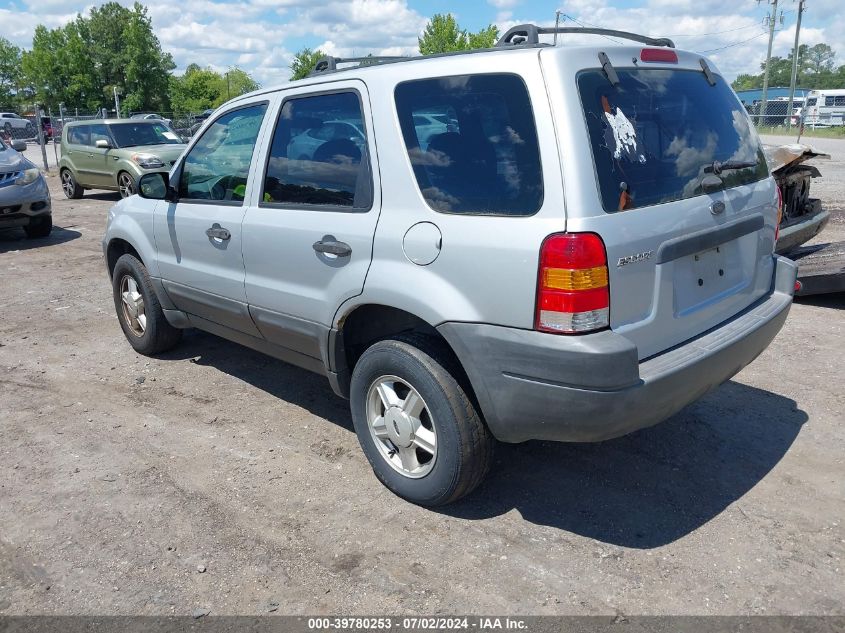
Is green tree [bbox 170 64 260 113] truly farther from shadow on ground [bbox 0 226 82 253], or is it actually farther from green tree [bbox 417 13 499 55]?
shadow on ground [bbox 0 226 82 253]

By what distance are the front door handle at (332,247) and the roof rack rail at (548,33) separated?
3.81 feet

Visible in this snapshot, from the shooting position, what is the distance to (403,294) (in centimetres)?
316

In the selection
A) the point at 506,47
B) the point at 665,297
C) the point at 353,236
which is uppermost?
the point at 506,47

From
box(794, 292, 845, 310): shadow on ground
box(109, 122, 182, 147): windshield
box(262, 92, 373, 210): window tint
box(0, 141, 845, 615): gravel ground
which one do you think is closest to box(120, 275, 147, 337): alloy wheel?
box(0, 141, 845, 615): gravel ground

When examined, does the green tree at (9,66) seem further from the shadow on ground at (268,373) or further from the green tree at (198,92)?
the shadow on ground at (268,373)

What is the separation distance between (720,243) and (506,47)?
130 centimetres

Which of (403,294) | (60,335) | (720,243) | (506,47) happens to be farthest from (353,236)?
(60,335)

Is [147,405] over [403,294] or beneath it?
beneath

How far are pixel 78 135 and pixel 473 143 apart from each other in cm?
1463

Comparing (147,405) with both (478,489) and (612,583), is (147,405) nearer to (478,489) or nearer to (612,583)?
(478,489)

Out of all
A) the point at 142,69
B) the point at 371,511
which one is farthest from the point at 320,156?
the point at 142,69

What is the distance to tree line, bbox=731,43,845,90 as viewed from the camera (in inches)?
4173

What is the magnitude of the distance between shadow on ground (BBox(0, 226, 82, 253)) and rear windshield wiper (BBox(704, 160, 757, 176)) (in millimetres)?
10245

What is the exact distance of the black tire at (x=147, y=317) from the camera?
17.4 feet
